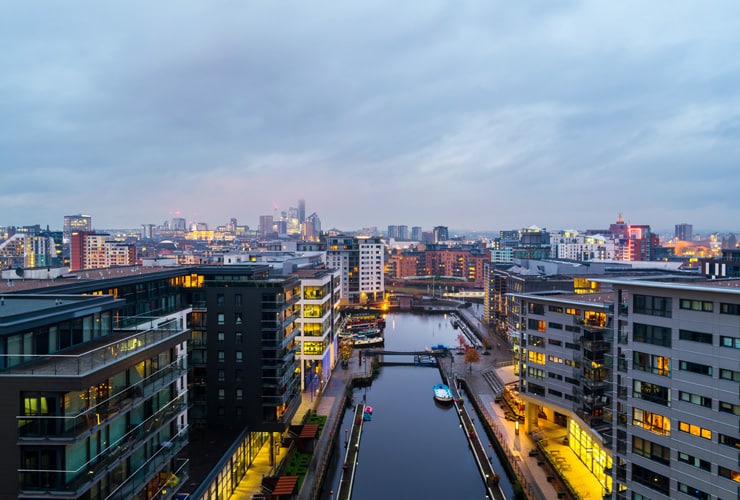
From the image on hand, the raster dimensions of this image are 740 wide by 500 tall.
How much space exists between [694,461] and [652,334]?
5439mm

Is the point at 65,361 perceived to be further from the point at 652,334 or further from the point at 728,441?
the point at 728,441

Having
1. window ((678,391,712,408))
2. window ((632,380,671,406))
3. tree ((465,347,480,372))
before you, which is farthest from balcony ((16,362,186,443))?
tree ((465,347,480,372))

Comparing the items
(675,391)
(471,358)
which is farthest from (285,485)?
(471,358)

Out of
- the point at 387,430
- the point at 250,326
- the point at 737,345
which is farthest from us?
the point at 387,430

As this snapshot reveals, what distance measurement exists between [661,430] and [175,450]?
2118cm

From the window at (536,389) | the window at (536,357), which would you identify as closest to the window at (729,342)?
the window at (536,357)

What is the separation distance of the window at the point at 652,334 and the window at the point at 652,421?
3249mm

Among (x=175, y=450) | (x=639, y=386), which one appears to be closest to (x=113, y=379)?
(x=175, y=450)

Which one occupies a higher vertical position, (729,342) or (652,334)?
(729,342)

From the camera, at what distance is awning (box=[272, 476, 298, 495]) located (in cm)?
2850

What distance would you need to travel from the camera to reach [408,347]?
77.1 meters

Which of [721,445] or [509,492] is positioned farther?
[509,492]

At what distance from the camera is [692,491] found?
2158 cm

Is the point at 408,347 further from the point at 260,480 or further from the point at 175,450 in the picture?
the point at 175,450
